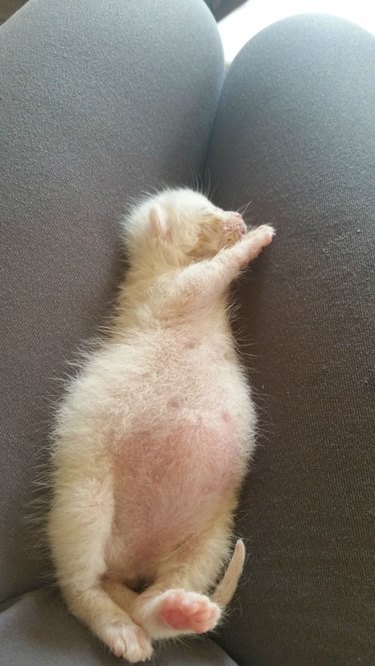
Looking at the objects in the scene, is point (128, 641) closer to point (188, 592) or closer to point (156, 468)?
point (188, 592)

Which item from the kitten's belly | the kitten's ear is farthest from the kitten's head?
the kitten's belly

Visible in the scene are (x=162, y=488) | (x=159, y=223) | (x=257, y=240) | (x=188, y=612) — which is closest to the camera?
(x=188, y=612)

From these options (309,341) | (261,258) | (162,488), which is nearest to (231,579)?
(162,488)

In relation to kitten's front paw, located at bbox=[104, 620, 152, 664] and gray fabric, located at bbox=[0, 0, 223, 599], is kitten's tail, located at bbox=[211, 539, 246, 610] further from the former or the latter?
gray fabric, located at bbox=[0, 0, 223, 599]

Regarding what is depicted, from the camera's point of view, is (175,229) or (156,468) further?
(175,229)

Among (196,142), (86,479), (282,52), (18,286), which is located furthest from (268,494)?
(282,52)

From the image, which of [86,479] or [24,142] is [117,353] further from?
[24,142]

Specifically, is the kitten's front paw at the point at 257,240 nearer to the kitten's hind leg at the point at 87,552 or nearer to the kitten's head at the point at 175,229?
the kitten's head at the point at 175,229

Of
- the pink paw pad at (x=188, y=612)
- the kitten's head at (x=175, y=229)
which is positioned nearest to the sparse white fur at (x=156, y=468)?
the pink paw pad at (x=188, y=612)
